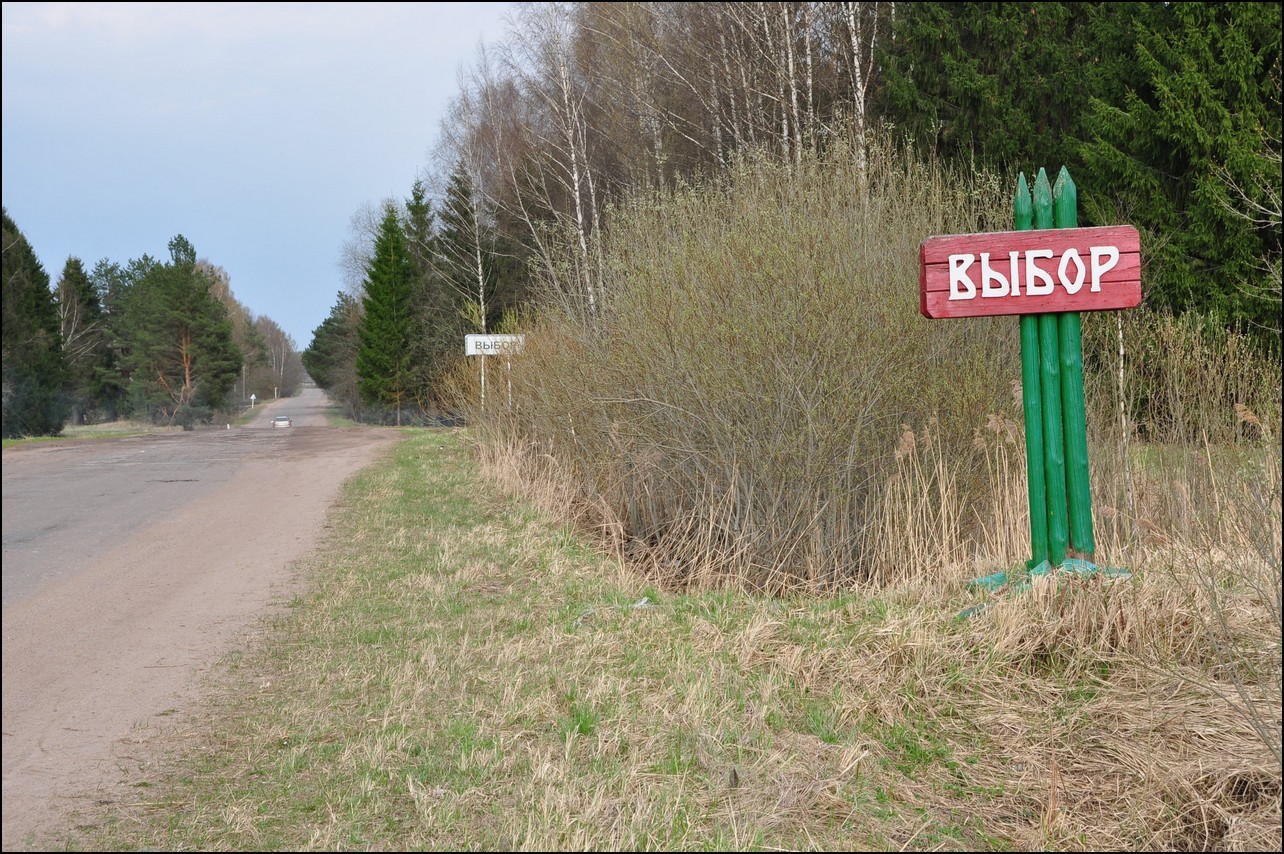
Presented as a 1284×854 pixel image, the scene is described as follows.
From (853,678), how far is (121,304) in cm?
332

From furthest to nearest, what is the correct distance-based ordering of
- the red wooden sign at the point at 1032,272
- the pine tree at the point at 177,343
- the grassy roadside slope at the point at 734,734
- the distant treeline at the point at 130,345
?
1. the red wooden sign at the point at 1032,272
2. the grassy roadside slope at the point at 734,734
3. the pine tree at the point at 177,343
4. the distant treeline at the point at 130,345

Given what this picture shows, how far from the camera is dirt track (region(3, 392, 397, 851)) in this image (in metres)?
3.11

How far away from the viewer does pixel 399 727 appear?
159 inches

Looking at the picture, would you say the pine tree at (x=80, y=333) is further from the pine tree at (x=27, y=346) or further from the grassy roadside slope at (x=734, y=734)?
the grassy roadside slope at (x=734, y=734)

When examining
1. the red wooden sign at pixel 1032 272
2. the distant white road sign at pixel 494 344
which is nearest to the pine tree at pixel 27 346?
the red wooden sign at pixel 1032 272

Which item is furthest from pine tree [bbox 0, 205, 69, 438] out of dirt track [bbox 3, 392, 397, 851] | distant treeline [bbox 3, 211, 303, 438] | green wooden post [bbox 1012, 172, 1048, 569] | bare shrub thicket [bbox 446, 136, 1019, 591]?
bare shrub thicket [bbox 446, 136, 1019, 591]

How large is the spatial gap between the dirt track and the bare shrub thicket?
295cm

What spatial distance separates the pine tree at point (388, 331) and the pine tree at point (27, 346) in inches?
1257

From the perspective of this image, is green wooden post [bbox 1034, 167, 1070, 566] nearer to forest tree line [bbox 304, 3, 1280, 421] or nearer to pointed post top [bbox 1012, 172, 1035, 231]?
pointed post top [bbox 1012, 172, 1035, 231]

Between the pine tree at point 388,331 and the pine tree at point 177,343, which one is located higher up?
the pine tree at point 388,331

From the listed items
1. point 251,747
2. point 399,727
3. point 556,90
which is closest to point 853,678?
point 399,727

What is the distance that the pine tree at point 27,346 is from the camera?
6.93ft

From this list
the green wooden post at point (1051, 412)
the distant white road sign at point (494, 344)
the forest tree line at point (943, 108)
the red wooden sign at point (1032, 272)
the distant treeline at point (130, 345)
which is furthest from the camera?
the distant white road sign at point (494, 344)

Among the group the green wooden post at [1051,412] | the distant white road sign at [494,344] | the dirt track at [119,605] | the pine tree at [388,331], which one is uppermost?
the pine tree at [388,331]
